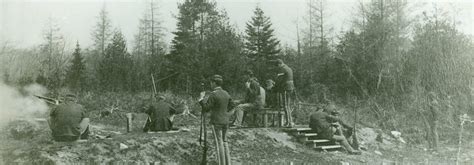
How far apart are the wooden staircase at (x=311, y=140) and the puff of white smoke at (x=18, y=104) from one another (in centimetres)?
898

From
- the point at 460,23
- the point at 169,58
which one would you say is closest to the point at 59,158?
the point at 460,23

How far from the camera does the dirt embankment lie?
9539 millimetres

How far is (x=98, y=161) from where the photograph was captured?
992cm

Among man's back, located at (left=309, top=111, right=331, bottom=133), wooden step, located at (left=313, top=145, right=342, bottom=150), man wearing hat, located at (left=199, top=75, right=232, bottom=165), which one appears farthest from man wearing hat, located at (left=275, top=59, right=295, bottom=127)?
man wearing hat, located at (left=199, top=75, right=232, bottom=165)

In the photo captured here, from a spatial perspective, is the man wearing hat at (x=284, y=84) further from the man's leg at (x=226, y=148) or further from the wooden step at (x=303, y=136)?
the man's leg at (x=226, y=148)

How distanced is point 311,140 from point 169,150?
4.82m

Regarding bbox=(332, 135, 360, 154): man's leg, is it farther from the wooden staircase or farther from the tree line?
the tree line

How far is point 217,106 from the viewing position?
9750mm

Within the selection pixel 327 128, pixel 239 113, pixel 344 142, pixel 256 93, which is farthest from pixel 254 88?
pixel 344 142

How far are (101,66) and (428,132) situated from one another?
72.6ft

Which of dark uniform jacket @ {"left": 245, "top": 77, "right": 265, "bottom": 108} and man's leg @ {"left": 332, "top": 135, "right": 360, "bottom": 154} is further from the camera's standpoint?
dark uniform jacket @ {"left": 245, "top": 77, "right": 265, "bottom": 108}

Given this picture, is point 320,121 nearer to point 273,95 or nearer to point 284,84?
point 284,84

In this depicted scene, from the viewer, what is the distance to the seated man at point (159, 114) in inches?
504

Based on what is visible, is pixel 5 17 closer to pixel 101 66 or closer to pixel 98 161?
pixel 98 161
